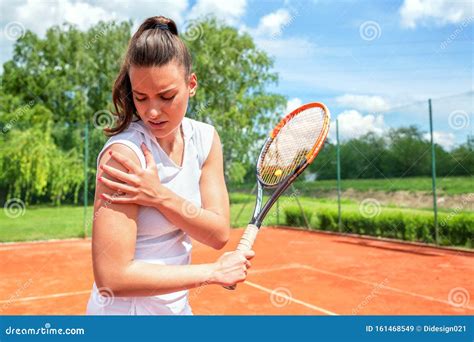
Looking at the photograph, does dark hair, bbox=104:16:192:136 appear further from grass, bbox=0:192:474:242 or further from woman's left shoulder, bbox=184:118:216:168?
grass, bbox=0:192:474:242

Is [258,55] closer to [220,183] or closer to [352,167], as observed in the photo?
[352,167]

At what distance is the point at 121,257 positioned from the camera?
44.5 inches

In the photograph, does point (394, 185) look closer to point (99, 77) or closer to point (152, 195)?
point (152, 195)

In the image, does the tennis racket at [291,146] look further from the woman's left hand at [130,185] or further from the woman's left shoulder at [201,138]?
the woman's left hand at [130,185]

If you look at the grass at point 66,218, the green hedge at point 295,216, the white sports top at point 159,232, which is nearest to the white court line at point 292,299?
the white sports top at point 159,232

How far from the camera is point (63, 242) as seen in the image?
9.88 metres

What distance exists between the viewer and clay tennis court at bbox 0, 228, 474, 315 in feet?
16.2

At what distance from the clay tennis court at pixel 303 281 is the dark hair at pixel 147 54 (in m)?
3.70

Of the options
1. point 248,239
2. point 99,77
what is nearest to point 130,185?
point 248,239

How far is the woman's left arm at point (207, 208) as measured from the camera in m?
1.19

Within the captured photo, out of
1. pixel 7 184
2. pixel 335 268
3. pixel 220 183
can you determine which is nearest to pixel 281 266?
pixel 335 268

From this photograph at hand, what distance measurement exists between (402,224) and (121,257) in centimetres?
957

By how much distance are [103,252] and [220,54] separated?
2363 cm

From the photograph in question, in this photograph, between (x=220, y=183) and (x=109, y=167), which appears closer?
(x=109, y=167)
